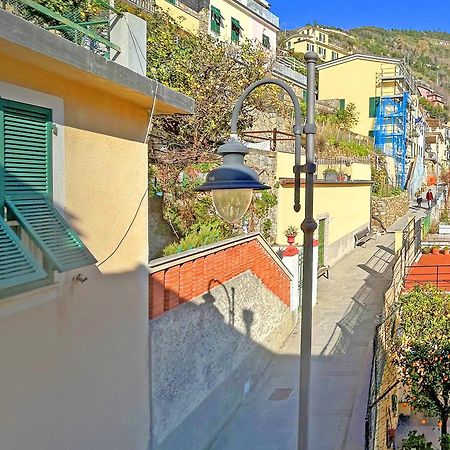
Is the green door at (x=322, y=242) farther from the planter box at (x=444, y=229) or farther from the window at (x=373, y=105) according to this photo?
the window at (x=373, y=105)

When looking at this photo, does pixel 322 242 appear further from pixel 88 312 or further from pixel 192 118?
pixel 88 312

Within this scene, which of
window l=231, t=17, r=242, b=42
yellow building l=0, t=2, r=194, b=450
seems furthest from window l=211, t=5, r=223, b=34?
yellow building l=0, t=2, r=194, b=450

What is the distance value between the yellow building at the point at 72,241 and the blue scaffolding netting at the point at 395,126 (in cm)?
3976

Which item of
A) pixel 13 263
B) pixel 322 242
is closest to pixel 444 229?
pixel 322 242

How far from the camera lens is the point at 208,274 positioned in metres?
8.07

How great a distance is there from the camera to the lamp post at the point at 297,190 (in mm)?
4098

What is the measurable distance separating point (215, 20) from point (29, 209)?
84.4ft

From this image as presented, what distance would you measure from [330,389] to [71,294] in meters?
6.67

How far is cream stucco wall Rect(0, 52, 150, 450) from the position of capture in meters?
4.02

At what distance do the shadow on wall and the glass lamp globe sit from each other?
101 inches

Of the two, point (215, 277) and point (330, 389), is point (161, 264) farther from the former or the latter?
point (330, 389)

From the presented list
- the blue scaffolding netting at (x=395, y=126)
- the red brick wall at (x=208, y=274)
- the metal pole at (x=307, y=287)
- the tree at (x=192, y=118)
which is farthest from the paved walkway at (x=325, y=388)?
the blue scaffolding netting at (x=395, y=126)

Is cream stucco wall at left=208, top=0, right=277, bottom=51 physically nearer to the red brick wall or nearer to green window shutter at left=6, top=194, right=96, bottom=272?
the red brick wall

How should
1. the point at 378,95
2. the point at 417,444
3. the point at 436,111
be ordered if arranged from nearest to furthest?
the point at 417,444 → the point at 378,95 → the point at 436,111
